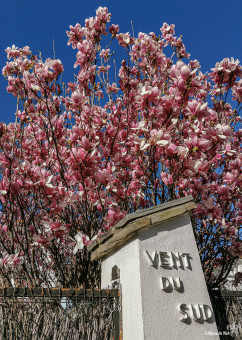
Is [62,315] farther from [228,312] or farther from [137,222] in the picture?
[228,312]

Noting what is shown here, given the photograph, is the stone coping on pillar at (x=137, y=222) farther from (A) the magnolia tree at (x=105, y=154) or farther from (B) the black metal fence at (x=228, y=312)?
(B) the black metal fence at (x=228, y=312)

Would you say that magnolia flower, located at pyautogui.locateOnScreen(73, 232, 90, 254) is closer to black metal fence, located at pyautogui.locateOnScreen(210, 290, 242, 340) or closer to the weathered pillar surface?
the weathered pillar surface

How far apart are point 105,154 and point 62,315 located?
1.68 metres

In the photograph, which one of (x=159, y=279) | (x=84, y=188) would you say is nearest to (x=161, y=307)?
(x=159, y=279)

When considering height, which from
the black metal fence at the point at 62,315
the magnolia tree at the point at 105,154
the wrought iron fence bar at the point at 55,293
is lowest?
the black metal fence at the point at 62,315

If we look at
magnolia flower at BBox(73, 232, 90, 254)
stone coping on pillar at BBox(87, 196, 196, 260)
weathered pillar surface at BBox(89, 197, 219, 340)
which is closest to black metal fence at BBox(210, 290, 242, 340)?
weathered pillar surface at BBox(89, 197, 219, 340)

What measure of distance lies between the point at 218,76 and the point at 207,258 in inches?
82.2

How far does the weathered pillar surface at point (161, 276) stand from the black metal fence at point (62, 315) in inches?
6.2

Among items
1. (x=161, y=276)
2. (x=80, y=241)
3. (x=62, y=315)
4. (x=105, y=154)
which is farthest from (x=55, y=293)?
(x=105, y=154)

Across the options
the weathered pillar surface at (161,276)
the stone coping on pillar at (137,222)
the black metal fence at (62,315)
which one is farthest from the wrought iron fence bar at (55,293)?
the stone coping on pillar at (137,222)

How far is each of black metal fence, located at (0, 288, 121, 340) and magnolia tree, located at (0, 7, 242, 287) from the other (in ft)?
1.51

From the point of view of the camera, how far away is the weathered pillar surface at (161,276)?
203cm

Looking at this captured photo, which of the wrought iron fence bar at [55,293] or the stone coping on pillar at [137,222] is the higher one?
the stone coping on pillar at [137,222]

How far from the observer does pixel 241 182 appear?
11.0 feet
